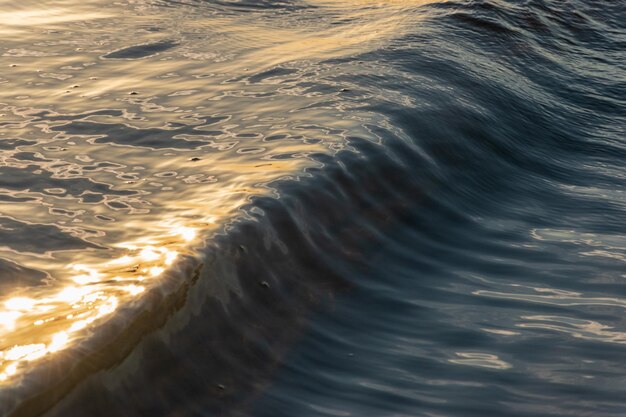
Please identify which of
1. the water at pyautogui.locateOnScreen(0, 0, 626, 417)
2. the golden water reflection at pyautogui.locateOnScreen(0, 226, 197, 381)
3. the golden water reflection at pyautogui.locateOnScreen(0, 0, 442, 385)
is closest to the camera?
the golden water reflection at pyautogui.locateOnScreen(0, 226, 197, 381)

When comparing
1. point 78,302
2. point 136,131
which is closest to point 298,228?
point 78,302

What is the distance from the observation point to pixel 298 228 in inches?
157

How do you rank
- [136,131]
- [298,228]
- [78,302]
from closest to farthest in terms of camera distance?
[78,302], [298,228], [136,131]

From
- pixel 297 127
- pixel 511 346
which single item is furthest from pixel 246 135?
pixel 511 346

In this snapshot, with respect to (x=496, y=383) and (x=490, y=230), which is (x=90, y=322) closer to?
(x=496, y=383)

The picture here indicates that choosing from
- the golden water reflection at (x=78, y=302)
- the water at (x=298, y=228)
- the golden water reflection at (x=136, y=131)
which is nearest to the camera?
the golden water reflection at (x=78, y=302)

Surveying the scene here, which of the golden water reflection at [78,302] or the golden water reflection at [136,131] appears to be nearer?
the golden water reflection at [78,302]

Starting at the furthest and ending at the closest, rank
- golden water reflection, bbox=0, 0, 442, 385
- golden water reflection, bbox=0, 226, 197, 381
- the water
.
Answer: golden water reflection, bbox=0, 0, 442, 385, the water, golden water reflection, bbox=0, 226, 197, 381

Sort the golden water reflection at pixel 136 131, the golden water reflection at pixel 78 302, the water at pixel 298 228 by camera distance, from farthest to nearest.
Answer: the golden water reflection at pixel 136 131 < the water at pixel 298 228 < the golden water reflection at pixel 78 302

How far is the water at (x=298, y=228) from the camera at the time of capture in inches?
122

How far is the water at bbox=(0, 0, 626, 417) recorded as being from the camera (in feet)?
10.1

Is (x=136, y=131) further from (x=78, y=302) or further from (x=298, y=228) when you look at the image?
(x=78, y=302)

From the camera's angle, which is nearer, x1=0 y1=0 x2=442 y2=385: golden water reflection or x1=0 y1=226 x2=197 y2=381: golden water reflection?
x1=0 y1=226 x2=197 y2=381: golden water reflection

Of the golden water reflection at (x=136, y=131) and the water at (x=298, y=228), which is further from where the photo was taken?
the golden water reflection at (x=136, y=131)
